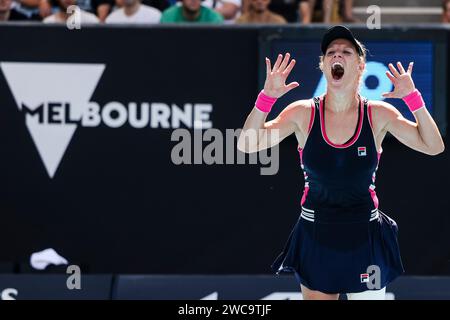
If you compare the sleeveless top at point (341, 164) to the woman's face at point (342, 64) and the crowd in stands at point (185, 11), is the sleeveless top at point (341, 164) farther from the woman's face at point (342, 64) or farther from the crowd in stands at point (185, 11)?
the crowd in stands at point (185, 11)

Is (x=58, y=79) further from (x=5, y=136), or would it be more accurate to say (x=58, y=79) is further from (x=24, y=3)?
(x=24, y=3)

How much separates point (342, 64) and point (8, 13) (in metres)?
4.59

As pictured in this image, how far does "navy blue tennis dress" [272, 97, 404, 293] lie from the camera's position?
17.5 ft

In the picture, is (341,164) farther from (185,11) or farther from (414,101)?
(185,11)

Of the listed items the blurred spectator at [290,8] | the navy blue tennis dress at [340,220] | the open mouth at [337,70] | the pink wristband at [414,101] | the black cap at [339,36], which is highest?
the blurred spectator at [290,8]

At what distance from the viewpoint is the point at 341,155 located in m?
5.33

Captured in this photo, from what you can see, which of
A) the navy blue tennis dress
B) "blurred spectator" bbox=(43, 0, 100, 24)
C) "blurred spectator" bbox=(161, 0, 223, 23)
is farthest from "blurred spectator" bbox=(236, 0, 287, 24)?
the navy blue tennis dress

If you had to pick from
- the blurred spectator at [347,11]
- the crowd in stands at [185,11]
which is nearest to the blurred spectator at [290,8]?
the crowd in stands at [185,11]

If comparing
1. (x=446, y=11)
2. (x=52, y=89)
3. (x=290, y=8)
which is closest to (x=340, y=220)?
(x=52, y=89)

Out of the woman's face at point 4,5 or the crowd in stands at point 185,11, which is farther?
the woman's face at point 4,5

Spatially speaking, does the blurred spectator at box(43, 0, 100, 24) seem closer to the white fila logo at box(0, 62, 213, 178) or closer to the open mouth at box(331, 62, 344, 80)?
the white fila logo at box(0, 62, 213, 178)

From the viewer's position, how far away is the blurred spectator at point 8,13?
907cm

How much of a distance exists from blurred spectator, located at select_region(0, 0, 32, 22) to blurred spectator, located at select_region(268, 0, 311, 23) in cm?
206
